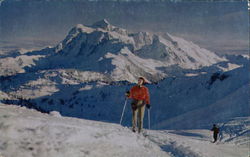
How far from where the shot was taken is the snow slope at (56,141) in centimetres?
1091

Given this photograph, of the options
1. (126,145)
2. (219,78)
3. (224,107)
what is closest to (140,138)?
(126,145)

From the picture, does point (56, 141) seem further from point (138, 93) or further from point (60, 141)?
point (138, 93)

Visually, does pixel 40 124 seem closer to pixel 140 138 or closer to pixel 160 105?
pixel 140 138

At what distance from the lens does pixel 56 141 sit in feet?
38.5

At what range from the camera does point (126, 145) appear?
1416 centimetres

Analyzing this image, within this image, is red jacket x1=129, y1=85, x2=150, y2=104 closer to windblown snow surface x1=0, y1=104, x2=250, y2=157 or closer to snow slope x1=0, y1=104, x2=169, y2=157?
windblown snow surface x1=0, y1=104, x2=250, y2=157

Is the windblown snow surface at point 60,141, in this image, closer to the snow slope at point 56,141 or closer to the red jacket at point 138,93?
the snow slope at point 56,141

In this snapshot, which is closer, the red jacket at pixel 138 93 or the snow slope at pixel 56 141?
the snow slope at pixel 56 141

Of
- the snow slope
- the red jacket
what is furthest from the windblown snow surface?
the red jacket

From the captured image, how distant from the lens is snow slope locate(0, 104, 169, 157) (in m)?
10.9

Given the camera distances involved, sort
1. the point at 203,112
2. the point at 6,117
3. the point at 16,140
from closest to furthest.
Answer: the point at 16,140, the point at 6,117, the point at 203,112

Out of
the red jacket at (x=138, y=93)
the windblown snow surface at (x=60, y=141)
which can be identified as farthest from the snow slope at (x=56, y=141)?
the red jacket at (x=138, y=93)

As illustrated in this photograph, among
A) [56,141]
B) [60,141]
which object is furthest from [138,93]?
[56,141]

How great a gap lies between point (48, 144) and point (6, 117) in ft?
6.06
